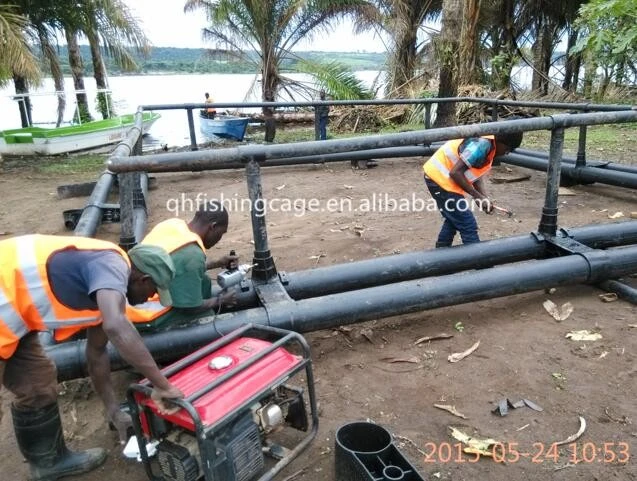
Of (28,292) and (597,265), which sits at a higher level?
(28,292)

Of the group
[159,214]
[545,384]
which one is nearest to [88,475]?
[545,384]

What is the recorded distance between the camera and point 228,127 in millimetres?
17172

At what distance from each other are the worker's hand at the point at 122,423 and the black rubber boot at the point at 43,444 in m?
0.20

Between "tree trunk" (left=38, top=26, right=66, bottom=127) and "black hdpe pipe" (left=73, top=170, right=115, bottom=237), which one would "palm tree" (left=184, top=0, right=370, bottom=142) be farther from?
"black hdpe pipe" (left=73, top=170, right=115, bottom=237)

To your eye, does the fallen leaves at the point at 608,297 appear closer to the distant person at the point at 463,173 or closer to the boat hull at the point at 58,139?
the distant person at the point at 463,173

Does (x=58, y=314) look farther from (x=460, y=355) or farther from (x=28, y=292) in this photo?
(x=460, y=355)

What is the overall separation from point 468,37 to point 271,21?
7.04 meters

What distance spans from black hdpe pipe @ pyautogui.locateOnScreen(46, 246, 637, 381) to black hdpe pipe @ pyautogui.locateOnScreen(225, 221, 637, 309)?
0.25 metres

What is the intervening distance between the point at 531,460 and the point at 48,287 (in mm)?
2039

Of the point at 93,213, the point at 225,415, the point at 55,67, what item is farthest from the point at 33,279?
the point at 55,67

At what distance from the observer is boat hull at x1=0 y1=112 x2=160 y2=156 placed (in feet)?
41.3

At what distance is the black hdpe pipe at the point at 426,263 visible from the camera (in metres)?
3.35

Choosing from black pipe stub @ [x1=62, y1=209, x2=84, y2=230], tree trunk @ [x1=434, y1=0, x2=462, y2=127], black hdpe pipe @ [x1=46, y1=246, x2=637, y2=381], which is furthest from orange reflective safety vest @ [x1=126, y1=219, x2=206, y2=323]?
tree trunk @ [x1=434, y1=0, x2=462, y2=127]

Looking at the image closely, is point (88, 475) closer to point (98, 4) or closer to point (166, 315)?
point (166, 315)
